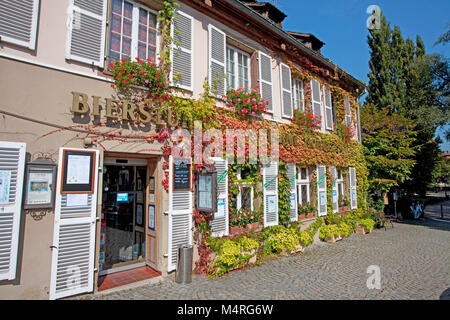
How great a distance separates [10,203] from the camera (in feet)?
11.5

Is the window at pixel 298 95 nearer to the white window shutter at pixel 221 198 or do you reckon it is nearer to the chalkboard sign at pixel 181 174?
the white window shutter at pixel 221 198

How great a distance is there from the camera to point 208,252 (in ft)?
17.8

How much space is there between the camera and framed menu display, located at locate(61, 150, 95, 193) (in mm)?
3963

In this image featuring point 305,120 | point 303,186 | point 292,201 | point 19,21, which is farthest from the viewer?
point 303,186

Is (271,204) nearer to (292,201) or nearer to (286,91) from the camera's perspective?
(292,201)

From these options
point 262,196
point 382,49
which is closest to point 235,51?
point 262,196

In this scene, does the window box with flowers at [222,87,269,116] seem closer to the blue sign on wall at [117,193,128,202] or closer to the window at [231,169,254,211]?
the window at [231,169,254,211]

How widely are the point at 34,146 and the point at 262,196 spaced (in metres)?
5.01

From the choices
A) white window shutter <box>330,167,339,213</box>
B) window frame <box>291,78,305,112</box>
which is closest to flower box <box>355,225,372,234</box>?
white window shutter <box>330,167,339,213</box>

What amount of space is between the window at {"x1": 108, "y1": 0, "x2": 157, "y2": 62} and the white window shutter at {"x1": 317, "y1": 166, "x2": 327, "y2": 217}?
637cm

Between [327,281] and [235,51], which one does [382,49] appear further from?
[327,281]

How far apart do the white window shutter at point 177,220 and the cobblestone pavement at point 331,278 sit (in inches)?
20.9

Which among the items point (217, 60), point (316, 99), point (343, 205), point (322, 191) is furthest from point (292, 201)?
point (217, 60)

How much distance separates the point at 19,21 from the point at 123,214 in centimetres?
373
